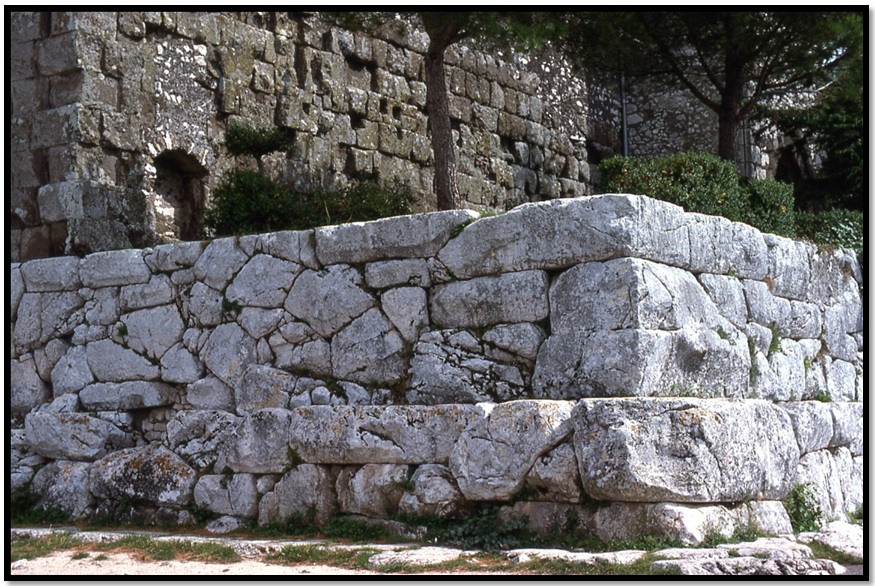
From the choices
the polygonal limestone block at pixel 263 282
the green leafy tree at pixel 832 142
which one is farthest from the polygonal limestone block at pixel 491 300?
the green leafy tree at pixel 832 142

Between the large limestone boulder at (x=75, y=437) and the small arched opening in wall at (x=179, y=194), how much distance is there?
7.84 ft

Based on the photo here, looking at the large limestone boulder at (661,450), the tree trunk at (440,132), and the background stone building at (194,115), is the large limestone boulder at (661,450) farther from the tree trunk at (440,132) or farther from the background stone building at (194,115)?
the background stone building at (194,115)

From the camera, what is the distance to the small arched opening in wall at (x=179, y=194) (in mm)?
11203

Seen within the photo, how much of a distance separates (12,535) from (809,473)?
5.59 metres

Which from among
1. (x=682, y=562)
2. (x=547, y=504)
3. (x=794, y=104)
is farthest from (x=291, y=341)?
(x=794, y=104)

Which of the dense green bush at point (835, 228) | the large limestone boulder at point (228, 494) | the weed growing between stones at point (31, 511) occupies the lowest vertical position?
the weed growing between stones at point (31, 511)

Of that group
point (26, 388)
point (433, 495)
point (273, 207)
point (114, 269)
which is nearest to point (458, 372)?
point (433, 495)

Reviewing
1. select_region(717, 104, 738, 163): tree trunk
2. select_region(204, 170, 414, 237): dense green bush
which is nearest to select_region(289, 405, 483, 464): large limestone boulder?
select_region(204, 170, 414, 237): dense green bush

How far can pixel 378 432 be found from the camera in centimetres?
792

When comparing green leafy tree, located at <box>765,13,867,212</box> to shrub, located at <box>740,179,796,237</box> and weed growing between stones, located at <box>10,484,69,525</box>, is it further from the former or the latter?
weed growing between stones, located at <box>10,484,69,525</box>

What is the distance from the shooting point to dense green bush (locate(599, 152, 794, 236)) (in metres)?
11.6

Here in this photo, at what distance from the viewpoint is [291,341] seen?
8688 millimetres

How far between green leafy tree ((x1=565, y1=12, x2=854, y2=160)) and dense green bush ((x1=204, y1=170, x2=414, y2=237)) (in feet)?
15.9

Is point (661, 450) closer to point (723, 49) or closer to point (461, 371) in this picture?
point (461, 371)
